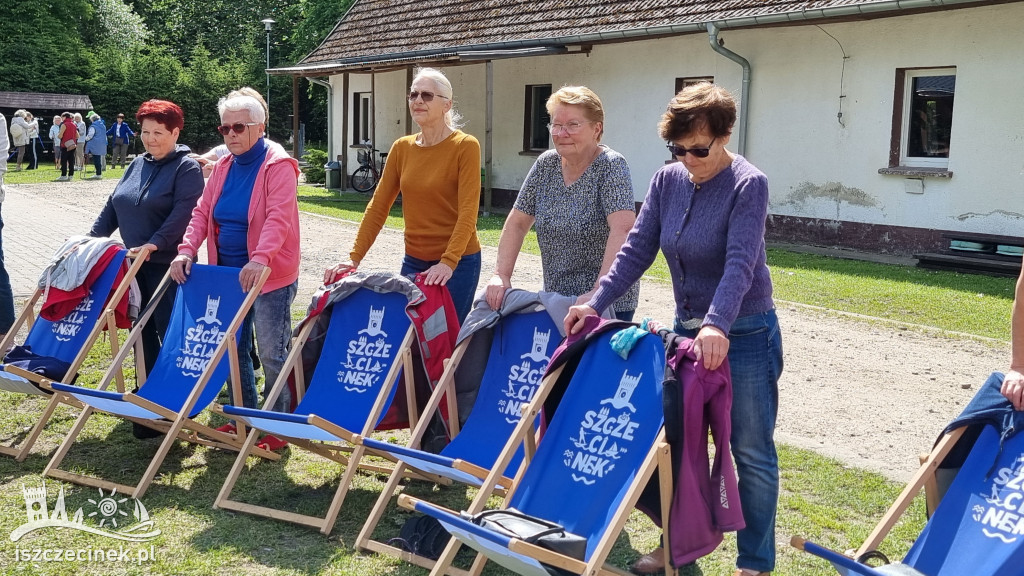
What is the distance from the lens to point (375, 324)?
187 inches

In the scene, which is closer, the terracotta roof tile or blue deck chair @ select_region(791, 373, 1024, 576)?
blue deck chair @ select_region(791, 373, 1024, 576)

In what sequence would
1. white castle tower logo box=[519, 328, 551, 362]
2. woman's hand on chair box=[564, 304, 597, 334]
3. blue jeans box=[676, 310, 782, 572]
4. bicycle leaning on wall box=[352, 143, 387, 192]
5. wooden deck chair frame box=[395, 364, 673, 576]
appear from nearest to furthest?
1. wooden deck chair frame box=[395, 364, 673, 576]
2. blue jeans box=[676, 310, 782, 572]
3. woman's hand on chair box=[564, 304, 597, 334]
4. white castle tower logo box=[519, 328, 551, 362]
5. bicycle leaning on wall box=[352, 143, 387, 192]

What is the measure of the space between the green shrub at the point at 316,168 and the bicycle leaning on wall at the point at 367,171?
10.8 feet

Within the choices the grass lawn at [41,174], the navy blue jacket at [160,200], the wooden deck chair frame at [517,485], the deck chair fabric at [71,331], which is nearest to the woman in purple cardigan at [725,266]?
the wooden deck chair frame at [517,485]

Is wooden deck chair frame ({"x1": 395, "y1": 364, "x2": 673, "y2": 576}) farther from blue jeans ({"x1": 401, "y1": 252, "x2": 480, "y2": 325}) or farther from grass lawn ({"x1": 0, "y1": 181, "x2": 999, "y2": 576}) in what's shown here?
blue jeans ({"x1": 401, "y1": 252, "x2": 480, "y2": 325})

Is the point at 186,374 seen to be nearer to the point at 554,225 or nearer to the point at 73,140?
the point at 554,225

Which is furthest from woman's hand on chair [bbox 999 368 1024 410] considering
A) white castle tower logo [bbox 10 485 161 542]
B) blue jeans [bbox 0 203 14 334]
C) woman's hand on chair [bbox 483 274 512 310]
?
blue jeans [bbox 0 203 14 334]

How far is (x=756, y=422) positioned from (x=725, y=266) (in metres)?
0.55

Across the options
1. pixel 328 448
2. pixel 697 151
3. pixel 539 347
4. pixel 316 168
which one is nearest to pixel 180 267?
pixel 328 448

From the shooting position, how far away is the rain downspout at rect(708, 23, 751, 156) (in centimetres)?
1379

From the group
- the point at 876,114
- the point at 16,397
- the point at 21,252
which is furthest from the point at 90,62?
the point at 16,397

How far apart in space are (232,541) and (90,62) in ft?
131

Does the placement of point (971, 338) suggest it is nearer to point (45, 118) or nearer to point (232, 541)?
point (232, 541)

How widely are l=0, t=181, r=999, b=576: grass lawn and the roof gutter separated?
27.4 ft
